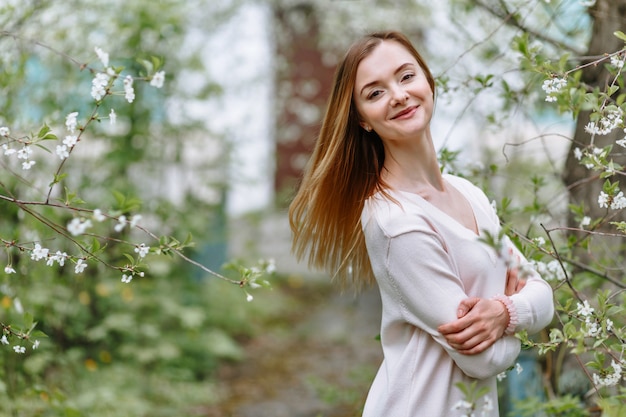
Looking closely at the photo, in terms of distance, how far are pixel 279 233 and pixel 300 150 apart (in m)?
1.67

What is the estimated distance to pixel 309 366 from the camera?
6102 mm

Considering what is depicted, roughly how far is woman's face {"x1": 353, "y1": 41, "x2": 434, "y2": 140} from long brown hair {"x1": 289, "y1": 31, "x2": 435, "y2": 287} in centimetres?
3

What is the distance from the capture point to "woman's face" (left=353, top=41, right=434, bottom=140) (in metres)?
2.09

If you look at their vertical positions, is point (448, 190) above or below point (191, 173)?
below

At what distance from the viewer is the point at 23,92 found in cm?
498

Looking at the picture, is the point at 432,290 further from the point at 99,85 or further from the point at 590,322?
the point at 99,85

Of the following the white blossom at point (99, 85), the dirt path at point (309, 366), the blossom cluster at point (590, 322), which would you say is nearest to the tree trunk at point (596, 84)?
the blossom cluster at point (590, 322)

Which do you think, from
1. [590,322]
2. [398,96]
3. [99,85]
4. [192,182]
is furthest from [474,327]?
[192,182]

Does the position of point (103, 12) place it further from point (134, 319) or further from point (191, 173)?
point (134, 319)

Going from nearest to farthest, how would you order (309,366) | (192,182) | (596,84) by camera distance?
1. (596,84)
2. (309,366)
3. (192,182)

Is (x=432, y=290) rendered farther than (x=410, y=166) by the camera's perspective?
No

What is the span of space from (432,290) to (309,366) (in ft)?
14.2

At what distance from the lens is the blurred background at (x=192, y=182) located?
13.1ft

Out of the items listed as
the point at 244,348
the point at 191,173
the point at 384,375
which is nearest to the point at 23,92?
the point at 191,173
